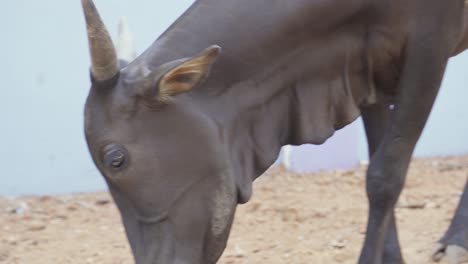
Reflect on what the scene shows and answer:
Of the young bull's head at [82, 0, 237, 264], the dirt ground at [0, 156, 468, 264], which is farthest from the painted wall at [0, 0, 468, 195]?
the young bull's head at [82, 0, 237, 264]

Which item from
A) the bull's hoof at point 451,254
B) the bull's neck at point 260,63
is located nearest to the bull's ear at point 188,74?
the bull's neck at point 260,63

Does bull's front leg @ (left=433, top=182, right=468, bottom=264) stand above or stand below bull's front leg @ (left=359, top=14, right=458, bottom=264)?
below

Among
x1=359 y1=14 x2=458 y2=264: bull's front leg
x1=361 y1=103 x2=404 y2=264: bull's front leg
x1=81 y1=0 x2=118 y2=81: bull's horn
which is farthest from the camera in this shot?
x1=361 y1=103 x2=404 y2=264: bull's front leg

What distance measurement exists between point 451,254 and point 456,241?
0.30 feet

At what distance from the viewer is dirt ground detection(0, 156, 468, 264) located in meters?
5.33

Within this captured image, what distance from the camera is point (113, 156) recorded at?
3.62 m

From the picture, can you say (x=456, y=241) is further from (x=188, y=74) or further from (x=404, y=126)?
(x=188, y=74)

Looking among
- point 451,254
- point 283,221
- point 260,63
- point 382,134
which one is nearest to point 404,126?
point 382,134

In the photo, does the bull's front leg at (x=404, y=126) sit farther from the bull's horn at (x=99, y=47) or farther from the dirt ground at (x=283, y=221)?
the bull's horn at (x=99, y=47)

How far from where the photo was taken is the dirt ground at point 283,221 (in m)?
5.33

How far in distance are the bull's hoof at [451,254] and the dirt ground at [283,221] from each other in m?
0.05

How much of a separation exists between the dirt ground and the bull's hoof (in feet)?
0.16

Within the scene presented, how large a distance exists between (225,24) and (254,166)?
54 centimetres

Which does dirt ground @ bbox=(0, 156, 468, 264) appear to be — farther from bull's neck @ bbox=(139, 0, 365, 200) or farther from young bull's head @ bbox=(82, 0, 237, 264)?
young bull's head @ bbox=(82, 0, 237, 264)
